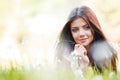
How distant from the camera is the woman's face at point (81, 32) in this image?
7.30 ft

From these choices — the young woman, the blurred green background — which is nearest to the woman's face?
the young woman

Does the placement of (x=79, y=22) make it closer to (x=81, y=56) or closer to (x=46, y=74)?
(x=81, y=56)

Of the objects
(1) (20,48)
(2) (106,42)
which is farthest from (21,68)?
(2) (106,42)

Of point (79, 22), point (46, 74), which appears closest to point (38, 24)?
point (79, 22)

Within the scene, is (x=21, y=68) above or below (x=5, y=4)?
below

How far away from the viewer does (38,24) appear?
246cm

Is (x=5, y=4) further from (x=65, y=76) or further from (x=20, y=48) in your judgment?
(x=65, y=76)

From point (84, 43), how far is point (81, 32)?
48mm

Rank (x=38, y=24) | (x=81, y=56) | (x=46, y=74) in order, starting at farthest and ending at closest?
1. (x=38, y=24)
2. (x=81, y=56)
3. (x=46, y=74)

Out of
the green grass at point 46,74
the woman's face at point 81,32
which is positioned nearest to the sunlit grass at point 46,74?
the green grass at point 46,74

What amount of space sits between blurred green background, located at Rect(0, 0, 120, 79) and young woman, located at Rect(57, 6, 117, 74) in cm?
7

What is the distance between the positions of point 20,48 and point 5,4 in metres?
0.29

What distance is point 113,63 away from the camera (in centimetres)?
224

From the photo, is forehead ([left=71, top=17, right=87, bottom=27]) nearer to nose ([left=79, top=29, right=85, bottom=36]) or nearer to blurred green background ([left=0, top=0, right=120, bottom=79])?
nose ([left=79, top=29, right=85, bottom=36])
